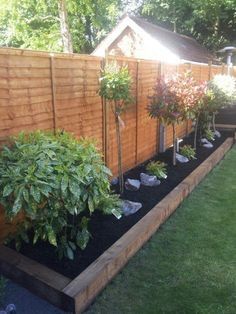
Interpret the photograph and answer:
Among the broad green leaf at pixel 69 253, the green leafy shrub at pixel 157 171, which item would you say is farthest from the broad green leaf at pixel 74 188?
the green leafy shrub at pixel 157 171

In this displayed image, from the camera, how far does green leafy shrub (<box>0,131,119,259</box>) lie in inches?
115

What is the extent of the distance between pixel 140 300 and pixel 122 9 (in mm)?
29863

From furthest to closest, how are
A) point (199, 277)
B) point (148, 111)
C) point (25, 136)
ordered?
1. point (148, 111)
2. point (25, 136)
3. point (199, 277)

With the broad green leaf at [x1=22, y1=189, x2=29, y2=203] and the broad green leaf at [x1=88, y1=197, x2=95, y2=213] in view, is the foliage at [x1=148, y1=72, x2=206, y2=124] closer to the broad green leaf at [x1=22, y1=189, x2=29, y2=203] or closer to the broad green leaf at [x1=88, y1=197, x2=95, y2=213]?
the broad green leaf at [x1=88, y1=197, x2=95, y2=213]

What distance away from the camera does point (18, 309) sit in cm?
295

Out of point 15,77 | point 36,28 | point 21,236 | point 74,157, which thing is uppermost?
point 36,28

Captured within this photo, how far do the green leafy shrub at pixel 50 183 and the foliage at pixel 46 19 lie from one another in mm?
14780

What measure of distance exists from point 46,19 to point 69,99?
17.8 metres

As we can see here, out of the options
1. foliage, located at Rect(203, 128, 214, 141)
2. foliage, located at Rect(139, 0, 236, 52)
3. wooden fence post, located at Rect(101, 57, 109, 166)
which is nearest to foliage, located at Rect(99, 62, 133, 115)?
wooden fence post, located at Rect(101, 57, 109, 166)

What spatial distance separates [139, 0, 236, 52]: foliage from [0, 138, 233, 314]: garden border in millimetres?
22961

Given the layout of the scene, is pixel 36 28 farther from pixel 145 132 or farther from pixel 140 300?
pixel 140 300

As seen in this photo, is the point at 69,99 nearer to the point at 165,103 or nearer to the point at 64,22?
the point at 165,103

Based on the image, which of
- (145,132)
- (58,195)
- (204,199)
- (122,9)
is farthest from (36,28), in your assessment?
(58,195)

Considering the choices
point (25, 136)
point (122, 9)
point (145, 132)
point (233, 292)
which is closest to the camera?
point (233, 292)
